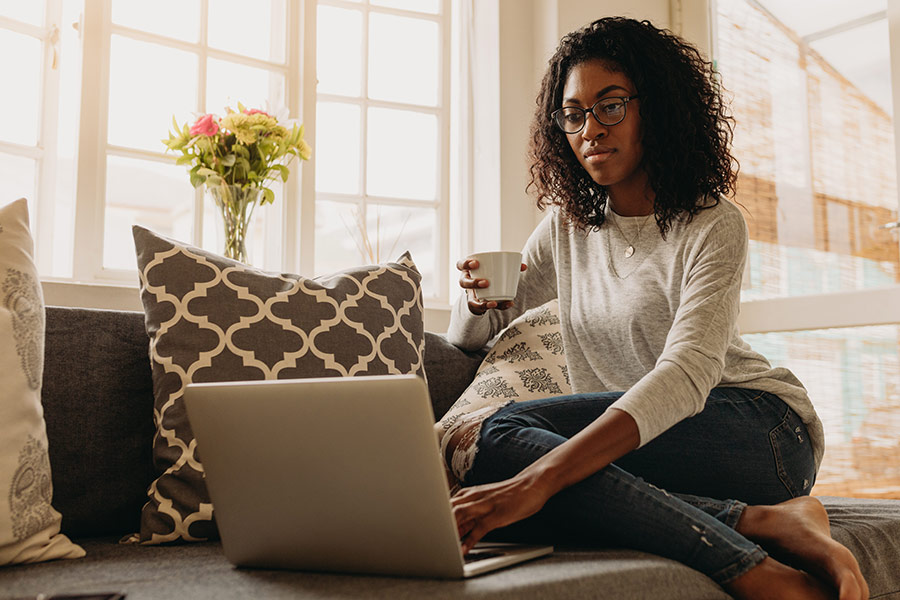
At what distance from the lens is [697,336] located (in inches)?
50.3

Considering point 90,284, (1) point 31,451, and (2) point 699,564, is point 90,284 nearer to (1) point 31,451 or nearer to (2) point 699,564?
(1) point 31,451

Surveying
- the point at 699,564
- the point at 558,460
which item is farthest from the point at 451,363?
the point at 699,564

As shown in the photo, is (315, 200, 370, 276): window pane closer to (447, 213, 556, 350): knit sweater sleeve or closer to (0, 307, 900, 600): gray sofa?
(447, 213, 556, 350): knit sweater sleeve

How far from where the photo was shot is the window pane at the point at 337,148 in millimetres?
2785

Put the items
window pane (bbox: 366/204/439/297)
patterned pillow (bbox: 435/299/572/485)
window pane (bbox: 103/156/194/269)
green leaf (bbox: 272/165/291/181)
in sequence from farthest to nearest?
1. window pane (bbox: 366/204/439/297)
2. window pane (bbox: 103/156/194/269)
3. green leaf (bbox: 272/165/291/181)
4. patterned pillow (bbox: 435/299/572/485)

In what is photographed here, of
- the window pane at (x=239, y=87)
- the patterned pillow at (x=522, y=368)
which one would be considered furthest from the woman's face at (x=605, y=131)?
the window pane at (x=239, y=87)

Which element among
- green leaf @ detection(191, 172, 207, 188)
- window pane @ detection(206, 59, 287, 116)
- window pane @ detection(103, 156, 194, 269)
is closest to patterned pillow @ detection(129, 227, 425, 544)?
green leaf @ detection(191, 172, 207, 188)

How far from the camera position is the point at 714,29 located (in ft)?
10.0

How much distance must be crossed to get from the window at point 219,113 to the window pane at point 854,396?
123 centimetres

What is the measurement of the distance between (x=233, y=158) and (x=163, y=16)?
0.71 m

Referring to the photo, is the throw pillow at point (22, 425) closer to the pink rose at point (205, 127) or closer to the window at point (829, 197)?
the pink rose at point (205, 127)

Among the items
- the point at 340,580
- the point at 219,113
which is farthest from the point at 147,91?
the point at 340,580

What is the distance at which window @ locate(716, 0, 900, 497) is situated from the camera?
2531 mm

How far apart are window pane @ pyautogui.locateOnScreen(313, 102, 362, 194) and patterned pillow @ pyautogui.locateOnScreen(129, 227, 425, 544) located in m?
1.27
